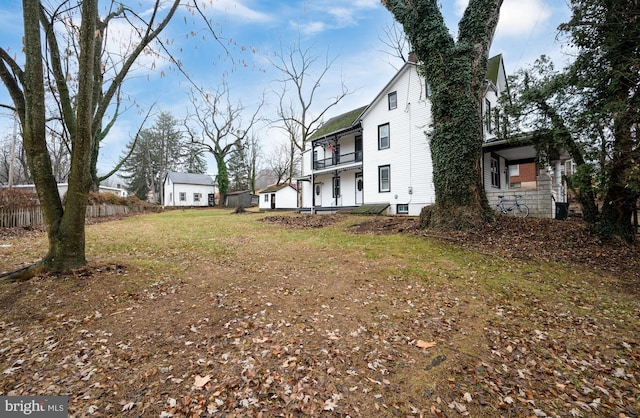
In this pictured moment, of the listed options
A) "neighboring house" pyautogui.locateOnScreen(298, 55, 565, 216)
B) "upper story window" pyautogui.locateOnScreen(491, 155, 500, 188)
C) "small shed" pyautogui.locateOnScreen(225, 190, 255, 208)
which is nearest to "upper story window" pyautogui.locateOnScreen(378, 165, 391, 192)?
"neighboring house" pyautogui.locateOnScreen(298, 55, 565, 216)

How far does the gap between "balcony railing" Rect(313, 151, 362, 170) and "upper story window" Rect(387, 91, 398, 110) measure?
4.06 metres

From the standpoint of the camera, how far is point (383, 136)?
1852 cm

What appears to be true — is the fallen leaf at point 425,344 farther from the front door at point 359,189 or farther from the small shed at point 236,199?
the small shed at point 236,199

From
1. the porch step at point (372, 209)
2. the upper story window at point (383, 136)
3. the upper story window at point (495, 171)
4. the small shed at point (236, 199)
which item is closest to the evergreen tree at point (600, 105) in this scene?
the upper story window at point (495, 171)

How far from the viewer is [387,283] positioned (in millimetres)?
5004

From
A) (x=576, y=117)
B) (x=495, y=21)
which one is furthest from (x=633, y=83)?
(x=495, y=21)

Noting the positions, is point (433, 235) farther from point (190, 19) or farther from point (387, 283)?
point (190, 19)

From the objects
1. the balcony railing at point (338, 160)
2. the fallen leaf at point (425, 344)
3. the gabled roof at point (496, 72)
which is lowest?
the fallen leaf at point (425, 344)

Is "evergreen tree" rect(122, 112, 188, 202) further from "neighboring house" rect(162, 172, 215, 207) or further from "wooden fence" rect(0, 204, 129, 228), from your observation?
"wooden fence" rect(0, 204, 129, 228)

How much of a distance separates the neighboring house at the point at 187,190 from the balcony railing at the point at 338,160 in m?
27.3

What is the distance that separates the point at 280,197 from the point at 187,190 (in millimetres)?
18965

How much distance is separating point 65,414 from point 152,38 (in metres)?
6.35

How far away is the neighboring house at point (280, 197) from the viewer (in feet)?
103

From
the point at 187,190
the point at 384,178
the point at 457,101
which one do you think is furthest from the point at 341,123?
the point at 187,190
